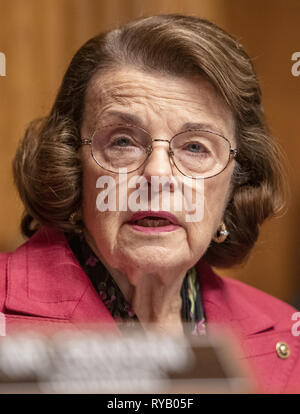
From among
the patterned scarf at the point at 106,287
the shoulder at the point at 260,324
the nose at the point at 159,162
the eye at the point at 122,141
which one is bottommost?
the shoulder at the point at 260,324

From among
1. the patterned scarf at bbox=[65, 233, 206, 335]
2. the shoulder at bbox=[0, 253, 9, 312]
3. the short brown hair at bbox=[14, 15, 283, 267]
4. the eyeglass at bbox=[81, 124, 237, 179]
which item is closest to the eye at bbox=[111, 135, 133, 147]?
the eyeglass at bbox=[81, 124, 237, 179]

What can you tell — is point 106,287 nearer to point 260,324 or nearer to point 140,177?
point 140,177

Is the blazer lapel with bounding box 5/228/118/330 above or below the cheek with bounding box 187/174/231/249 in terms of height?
below

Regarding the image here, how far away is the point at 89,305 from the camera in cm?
142

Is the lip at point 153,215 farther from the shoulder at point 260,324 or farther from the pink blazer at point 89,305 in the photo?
the shoulder at point 260,324

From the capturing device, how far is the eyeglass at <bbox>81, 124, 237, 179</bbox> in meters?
1.38

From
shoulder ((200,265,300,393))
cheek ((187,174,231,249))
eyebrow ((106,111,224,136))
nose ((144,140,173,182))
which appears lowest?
shoulder ((200,265,300,393))

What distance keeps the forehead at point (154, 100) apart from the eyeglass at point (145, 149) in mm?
23

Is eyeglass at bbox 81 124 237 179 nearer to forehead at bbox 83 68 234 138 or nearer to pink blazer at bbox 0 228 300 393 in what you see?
forehead at bbox 83 68 234 138

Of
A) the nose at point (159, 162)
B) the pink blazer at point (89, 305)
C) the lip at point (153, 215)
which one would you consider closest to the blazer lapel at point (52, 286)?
the pink blazer at point (89, 305)

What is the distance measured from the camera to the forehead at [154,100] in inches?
54.6

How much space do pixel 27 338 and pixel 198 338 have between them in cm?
37

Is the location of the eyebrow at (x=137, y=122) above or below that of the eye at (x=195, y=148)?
above

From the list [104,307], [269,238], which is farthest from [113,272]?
[269,238]
